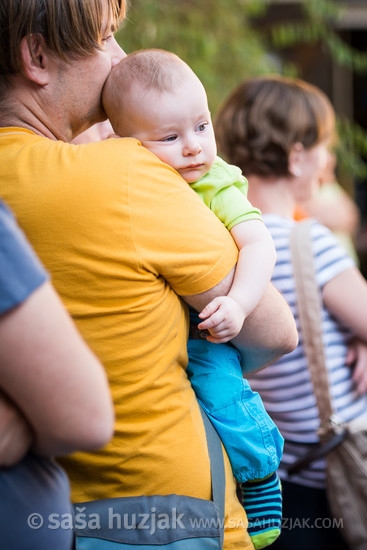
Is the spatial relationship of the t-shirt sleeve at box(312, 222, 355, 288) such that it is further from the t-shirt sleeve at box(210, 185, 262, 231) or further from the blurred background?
the blurred background

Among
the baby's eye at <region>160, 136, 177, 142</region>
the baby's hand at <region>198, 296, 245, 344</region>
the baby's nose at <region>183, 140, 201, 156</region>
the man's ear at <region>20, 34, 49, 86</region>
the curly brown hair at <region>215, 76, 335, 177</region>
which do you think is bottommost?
the curly brown hair at <region>215, 76, 335, 177</region>

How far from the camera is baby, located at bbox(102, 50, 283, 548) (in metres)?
1.46

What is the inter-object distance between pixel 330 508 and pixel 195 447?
916 millimetres

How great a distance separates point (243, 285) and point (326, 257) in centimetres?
83

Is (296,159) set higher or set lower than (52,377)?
lower

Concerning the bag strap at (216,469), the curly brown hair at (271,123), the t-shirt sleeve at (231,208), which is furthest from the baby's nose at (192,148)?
the curly brown hair at (271,123)

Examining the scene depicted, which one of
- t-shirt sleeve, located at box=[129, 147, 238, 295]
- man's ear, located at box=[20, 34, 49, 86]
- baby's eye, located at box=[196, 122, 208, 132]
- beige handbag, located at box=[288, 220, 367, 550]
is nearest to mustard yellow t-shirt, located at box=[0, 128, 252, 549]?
t-shirt sleeve, located at box=[129, 147, 238, 295]

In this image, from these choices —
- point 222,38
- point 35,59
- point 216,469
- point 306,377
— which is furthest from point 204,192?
point 222,38

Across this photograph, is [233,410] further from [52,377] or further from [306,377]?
[306,377]

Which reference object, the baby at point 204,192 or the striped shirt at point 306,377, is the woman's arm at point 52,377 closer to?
the baby at point 204,192

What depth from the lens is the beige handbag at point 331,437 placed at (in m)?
2.01

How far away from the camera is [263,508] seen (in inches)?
62.2

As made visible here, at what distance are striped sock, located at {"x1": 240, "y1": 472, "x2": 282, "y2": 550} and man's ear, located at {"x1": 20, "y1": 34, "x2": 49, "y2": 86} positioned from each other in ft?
3.45

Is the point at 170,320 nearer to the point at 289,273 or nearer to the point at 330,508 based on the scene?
the point at 289,273
